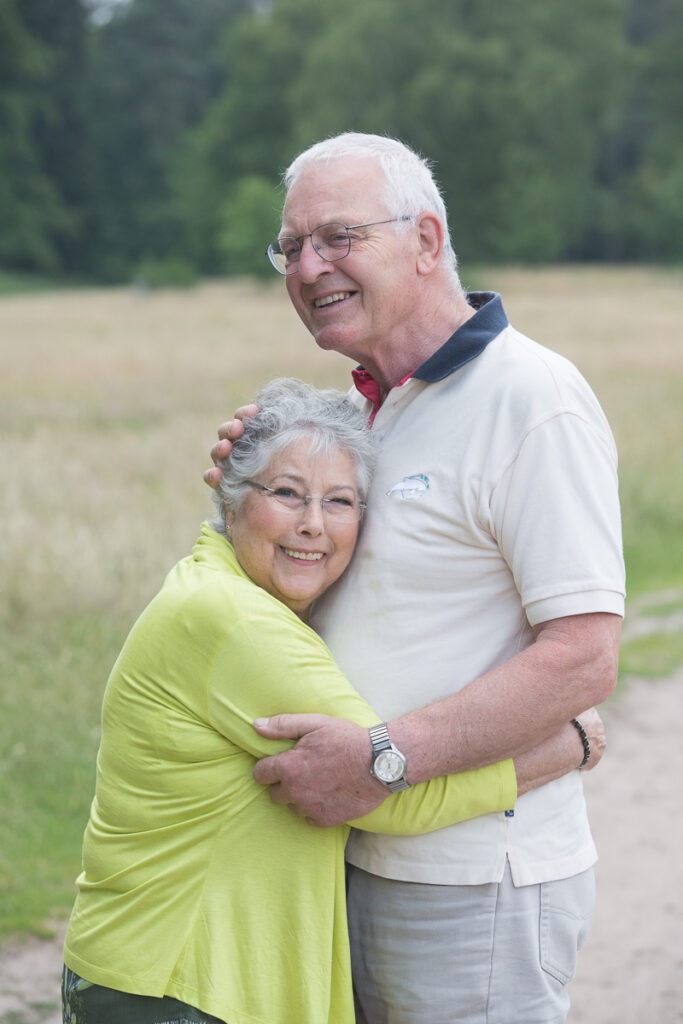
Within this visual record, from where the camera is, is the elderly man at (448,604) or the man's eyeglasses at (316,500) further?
the man's eyeglasses at (316,500)

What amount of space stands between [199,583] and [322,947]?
71cm

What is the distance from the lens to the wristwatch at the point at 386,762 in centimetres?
217

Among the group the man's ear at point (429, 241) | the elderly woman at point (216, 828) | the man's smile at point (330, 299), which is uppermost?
the man's ear at point (429, 241)

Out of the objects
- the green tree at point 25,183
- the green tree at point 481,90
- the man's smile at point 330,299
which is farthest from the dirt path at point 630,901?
the green tree at point 25,183

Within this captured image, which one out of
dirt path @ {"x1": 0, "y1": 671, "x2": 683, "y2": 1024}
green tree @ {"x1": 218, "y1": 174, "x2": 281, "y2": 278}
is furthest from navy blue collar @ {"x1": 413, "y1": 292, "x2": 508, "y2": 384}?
green tree @ {"x1": 218, "y1": 174, "x2": 281, "y2": 278}

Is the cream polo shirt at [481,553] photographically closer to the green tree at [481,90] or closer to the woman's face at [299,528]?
the woman's face at [299,528]

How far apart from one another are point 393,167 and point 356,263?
0.21 meters

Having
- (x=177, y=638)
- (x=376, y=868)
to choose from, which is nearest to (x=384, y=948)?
(x=376, y=868)

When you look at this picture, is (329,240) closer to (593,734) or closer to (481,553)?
(481,553)

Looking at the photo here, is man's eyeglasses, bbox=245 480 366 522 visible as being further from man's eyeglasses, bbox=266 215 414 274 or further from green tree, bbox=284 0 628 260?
green tree, bbox=284 0 628 260

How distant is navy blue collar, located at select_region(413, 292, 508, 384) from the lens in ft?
7.91

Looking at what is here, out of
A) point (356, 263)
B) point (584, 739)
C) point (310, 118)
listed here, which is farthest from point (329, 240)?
point (310, 118)

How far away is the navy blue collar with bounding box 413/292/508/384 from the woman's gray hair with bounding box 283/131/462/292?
0.23m

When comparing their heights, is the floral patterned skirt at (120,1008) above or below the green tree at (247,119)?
below
